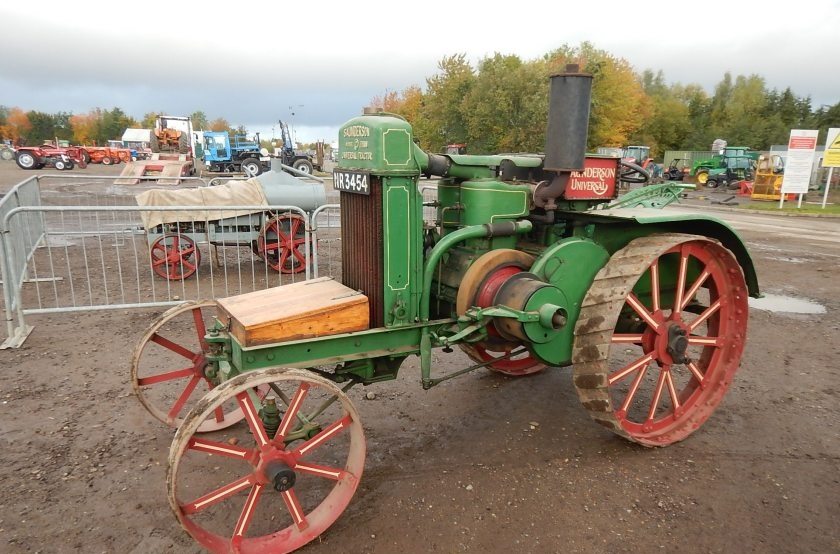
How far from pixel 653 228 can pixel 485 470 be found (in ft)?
6.24

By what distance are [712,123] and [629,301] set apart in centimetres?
6016

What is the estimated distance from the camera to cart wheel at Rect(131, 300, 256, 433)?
3.26m

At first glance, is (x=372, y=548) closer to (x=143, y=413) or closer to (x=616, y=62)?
(x=143, y=413)

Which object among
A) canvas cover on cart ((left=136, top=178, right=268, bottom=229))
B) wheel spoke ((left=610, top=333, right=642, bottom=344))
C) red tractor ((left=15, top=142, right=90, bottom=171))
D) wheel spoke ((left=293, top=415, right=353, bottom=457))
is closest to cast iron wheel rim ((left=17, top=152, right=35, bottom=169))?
red tractor ((left=15, top=142, right=90, bottom=171))

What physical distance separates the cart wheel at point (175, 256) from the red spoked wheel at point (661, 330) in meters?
5.67

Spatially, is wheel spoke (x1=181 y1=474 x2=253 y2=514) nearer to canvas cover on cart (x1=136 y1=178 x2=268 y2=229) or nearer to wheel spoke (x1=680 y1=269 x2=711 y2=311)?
wheel spoke (x1=680 y1=269 x2=711 y2=311)

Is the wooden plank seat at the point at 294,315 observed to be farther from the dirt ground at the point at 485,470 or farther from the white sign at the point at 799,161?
the white sign at the point at 799,161

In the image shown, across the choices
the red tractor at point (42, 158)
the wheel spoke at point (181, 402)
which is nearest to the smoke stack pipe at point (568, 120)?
the wheel spoke at point (181, 402)

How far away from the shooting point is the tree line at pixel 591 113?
27.9m

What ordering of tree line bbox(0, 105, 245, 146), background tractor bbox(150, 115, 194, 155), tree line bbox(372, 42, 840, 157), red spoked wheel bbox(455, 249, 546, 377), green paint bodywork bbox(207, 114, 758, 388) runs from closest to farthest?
green paint bodywork bbox(207, 114, 758, 388), red spoked wheel bbox(455, 249, 546, 377), tree line bbox(372, 42, 840, 157), background tractor bbox(150, 115, 194, 155), tree line bbox(0, 105, 245, 146)

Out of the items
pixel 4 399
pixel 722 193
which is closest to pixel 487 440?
pixel 4 399

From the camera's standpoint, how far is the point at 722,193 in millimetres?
25969

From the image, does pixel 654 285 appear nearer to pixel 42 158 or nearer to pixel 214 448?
pixel 214 448

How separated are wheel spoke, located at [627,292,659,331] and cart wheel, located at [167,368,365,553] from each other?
5.60ft
